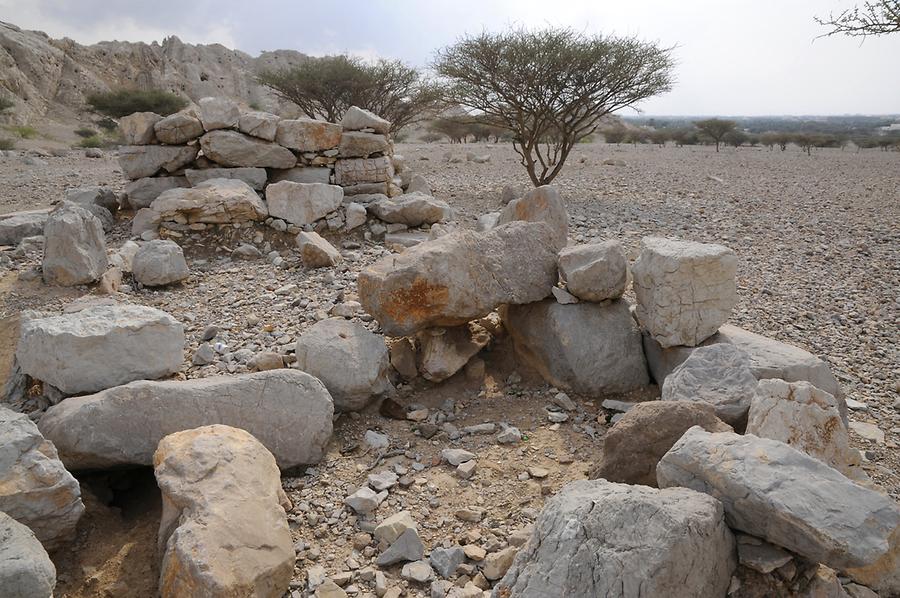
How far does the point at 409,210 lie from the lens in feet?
26.1

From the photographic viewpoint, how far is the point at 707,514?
211 centimetres

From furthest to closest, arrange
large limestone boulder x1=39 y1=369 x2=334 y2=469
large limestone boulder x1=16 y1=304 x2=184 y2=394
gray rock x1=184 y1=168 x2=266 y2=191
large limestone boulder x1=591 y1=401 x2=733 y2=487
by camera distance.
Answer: gray rock x1=184 y1=168 x2=266 y2=191
large limestone boulder x1=16 y1=304 x2=184 y2=394
large limestone boulder x1=39 y1=369 x2=334 y2=469
large limestone boulder x1=591 y1=401 x2=733 y2=487

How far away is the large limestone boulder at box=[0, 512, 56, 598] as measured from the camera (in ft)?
7.20

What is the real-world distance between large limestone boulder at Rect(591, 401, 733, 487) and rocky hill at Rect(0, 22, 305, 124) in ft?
86.2

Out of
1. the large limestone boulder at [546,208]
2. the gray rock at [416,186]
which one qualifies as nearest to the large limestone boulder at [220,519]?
the large limestone boulder at [546,208]

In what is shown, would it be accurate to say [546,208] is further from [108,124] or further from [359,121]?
[108,124]

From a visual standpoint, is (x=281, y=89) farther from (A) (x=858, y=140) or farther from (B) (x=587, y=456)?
(A) (x=858, y=140)

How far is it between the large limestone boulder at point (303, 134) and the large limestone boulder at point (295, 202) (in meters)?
1.21

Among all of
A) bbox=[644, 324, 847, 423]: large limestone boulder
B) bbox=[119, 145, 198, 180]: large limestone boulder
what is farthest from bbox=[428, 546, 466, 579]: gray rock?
bbox=[119, 145, 198, 180]: large limestone boulder

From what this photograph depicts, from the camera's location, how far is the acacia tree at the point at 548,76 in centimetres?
1140

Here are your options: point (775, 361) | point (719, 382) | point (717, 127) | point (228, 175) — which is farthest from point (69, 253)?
point (717, 127)

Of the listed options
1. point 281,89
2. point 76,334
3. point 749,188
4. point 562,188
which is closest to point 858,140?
point 749,188

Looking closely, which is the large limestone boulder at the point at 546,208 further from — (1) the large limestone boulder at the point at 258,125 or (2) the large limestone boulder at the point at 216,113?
(2) the large limestone boulder at the point at 216,113

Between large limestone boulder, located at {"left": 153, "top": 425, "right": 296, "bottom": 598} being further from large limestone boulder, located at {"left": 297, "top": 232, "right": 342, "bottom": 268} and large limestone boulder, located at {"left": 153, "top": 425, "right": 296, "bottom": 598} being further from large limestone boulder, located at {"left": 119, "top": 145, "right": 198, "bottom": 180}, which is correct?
large limestone boulder, located at {"left": 119, "top": 145, "right": 198, "bottom": 180}
